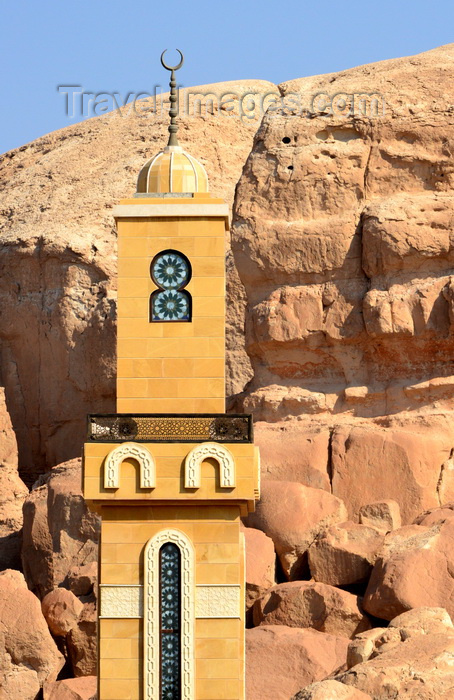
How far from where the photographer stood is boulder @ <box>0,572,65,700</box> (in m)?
30.3

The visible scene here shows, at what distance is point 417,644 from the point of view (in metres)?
23.2

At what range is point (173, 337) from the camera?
21.8m

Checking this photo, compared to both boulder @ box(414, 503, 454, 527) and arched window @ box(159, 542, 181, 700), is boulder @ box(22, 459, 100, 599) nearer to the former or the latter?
boulder @ box(414, 503, 454, 527)

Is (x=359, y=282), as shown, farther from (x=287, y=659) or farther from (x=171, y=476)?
(x=171, y=476)

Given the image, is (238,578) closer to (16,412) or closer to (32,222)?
(16,412)

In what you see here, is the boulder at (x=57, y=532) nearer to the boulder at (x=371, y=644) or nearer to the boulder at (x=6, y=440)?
the boulder at (x=6, y=440)

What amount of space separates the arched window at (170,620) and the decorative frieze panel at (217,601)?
241 millimetres

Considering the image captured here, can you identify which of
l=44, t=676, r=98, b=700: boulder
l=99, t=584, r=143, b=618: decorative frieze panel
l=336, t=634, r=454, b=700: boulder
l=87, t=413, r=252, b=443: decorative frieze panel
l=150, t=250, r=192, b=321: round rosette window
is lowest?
l=44, t=676, r=98, b=700: boulder

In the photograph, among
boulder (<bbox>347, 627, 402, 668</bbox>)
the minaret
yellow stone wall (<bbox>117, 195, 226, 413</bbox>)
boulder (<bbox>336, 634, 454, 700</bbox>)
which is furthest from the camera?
boulder (<bbox>347, 627, 402, 668</bbox>)

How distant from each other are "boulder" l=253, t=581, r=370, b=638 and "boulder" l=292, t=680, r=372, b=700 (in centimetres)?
738

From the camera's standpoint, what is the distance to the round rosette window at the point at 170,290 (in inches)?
861

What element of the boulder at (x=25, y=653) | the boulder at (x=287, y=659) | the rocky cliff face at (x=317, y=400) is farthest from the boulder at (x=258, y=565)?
the boulder at (x=25, y=653)

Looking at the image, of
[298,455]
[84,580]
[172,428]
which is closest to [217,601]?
[172,428]

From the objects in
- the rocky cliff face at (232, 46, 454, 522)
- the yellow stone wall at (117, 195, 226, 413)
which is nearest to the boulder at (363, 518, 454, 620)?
the rocky cliff face at (232, 46, 454, 522)
